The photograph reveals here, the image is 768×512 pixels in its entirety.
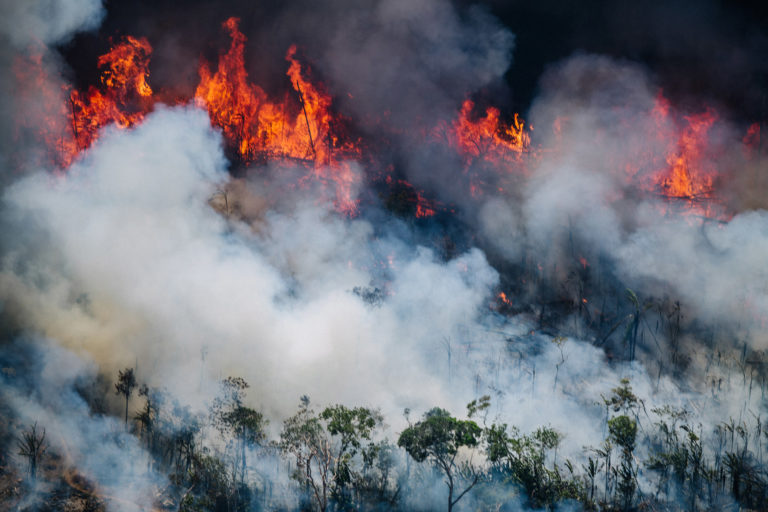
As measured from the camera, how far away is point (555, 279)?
30.8 m

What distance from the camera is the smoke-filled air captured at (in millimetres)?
20828

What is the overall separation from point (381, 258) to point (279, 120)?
11.5 metres

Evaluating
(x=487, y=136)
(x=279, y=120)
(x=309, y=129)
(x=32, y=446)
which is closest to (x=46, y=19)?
(x=279, y=120)

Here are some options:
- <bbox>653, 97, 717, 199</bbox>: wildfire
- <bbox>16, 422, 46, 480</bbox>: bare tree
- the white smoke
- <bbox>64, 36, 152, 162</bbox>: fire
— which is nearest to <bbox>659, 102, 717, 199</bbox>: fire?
<bbox>653, 97, 717, 199</bbox>: wildfire

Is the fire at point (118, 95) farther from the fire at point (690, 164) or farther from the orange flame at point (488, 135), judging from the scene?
the fire at point (690, 164)

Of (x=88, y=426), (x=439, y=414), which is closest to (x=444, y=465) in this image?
(x=439, y=414)

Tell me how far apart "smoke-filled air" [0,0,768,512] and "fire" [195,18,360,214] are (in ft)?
0.47

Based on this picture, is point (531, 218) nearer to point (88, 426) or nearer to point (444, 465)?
point (444, 465)

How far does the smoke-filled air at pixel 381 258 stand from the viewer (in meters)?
20.8

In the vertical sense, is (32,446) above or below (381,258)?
below

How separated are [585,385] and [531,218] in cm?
1185

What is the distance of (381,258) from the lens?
30.3 meters

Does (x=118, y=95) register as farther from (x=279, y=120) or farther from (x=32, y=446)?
(x=32, y=446)

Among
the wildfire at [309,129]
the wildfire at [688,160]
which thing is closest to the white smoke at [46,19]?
the wildfire at [309,129]
